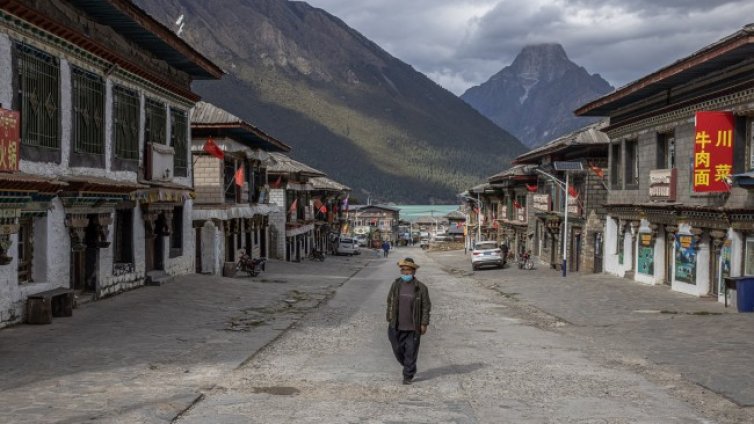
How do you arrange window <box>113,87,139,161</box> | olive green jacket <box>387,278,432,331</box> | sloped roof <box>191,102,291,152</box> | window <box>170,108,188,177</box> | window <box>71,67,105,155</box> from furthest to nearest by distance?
sloped roof <box>191,102,291,152</box>
window <box>170,108,188,177</box>
window <box>113,87,139,161</box>
window <box>71,67,105,155</box>
olive green jacket <box>387,278,432,331</box>

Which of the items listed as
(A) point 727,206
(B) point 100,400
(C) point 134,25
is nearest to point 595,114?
(A) point 727,206

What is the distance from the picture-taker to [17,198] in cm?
1445

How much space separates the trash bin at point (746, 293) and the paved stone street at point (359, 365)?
670 mm

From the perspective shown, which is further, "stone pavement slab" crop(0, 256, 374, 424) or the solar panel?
the solar panel

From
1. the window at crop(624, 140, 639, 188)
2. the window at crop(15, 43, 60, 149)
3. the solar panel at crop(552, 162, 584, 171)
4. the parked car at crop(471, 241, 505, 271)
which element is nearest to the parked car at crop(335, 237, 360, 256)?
the parked car at crop(471, 241, 505, 271)

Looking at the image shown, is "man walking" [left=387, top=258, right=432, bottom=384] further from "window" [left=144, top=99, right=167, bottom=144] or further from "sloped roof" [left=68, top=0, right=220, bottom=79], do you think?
"window" [left=144, top=99, right=167, bottom=144]

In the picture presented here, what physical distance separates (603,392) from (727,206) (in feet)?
46.2

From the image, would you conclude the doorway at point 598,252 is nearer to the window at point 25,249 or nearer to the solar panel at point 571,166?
the solar panel at point 571,166

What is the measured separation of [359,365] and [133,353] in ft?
12.8

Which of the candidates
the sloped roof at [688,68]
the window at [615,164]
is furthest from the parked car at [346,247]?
the sloped roof at [688,68]

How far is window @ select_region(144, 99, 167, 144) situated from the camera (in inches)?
956

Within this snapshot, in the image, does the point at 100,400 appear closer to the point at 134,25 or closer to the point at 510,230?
the point at 134,25

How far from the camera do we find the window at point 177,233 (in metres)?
28.5

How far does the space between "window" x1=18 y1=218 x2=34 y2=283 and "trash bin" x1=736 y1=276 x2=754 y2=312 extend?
691 inches
